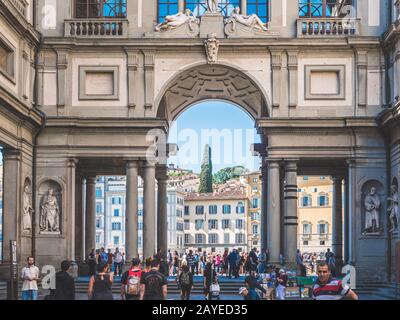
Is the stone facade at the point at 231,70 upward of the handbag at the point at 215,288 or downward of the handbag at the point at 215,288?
upward

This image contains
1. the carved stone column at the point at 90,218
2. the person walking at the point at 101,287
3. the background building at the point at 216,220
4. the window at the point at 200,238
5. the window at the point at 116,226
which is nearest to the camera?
the person walking at the point at 101,287

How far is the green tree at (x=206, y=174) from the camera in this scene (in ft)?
428

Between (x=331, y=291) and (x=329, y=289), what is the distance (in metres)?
0.04

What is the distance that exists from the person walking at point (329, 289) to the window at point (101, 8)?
2843cm

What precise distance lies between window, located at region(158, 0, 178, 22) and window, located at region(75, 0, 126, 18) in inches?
66.0

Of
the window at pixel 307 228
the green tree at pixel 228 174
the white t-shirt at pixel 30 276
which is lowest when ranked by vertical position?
the white t-shirt at pixel 30 276

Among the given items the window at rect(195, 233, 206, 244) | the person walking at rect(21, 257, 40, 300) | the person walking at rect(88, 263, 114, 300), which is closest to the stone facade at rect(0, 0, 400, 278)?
the person walking at rect(21, 257, 40, 300)

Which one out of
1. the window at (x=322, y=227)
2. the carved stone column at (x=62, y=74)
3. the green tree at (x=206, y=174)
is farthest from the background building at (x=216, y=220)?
the carved stone column at (x=62, y=74)

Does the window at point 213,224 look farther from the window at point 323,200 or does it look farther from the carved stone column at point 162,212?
the carved stone column at point 162,212

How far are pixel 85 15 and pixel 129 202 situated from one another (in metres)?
9.03

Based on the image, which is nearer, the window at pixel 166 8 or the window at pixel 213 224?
the window at pixel 166 8
